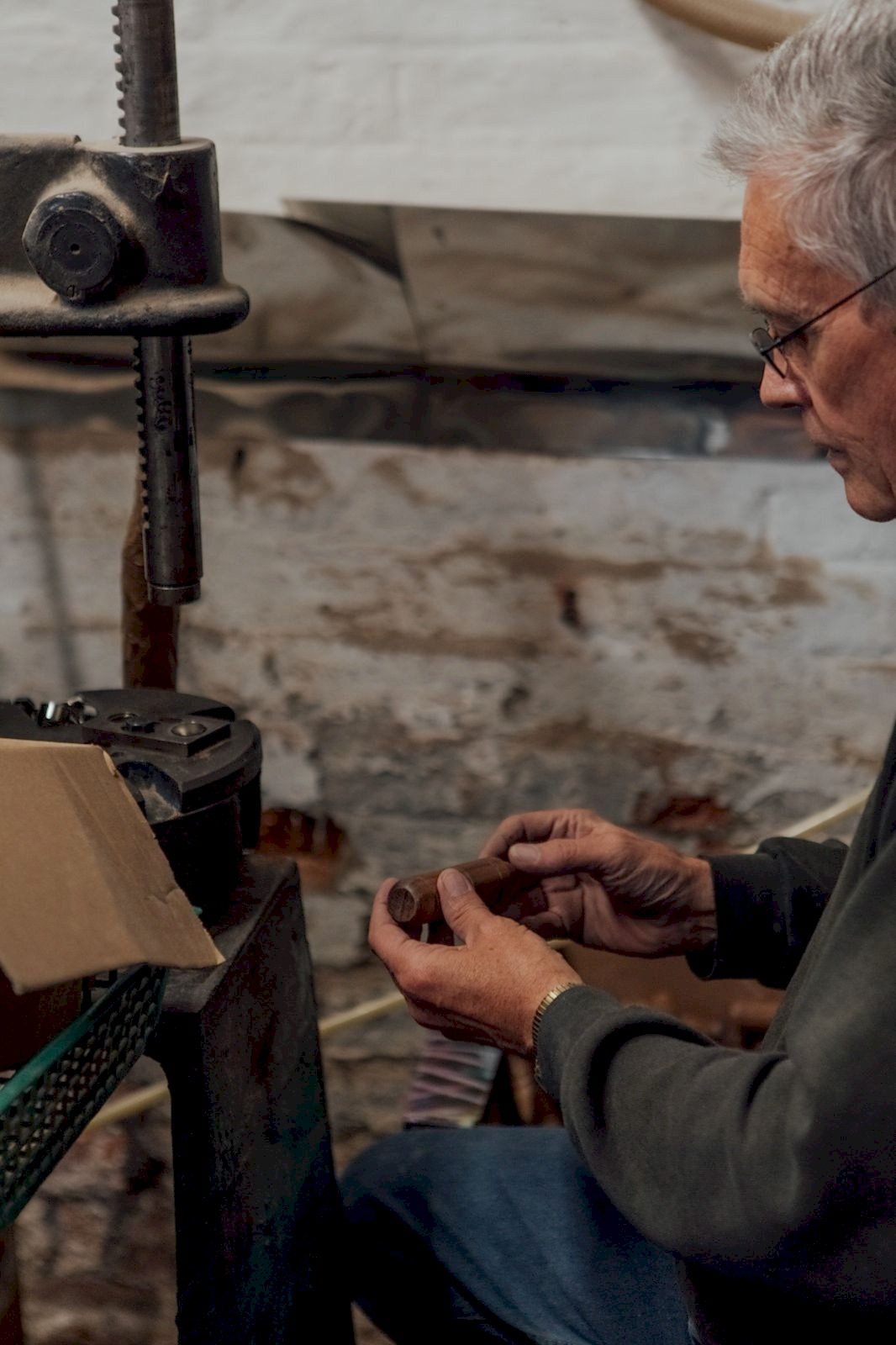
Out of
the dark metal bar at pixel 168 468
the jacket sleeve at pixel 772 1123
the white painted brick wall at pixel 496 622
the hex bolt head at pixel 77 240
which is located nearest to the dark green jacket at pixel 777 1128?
the jacket sleeve at pixel 772 1123

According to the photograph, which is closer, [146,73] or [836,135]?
[836,135]

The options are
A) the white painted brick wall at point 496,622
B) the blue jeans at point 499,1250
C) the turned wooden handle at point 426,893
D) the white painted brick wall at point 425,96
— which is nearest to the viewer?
the turned wooden handle at point 426,893

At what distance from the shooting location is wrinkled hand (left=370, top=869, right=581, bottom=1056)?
94cm

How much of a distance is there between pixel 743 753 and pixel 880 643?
8.1 inches

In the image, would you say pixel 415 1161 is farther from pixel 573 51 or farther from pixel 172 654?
pixel 573 51

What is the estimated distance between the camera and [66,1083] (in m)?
0.76

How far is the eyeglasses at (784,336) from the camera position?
2.62ft

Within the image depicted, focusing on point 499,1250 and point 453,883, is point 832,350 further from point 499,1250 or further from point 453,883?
point 499,1250

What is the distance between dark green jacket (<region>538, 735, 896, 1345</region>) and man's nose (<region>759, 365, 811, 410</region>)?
25cm

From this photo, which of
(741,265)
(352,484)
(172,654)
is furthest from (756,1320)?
(352,484)

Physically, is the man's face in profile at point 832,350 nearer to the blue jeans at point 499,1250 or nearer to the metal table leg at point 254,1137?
the metal table leg at point 254,1137

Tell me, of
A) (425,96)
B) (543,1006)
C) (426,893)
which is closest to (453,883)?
(426,893)

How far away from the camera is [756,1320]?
35.5 inches

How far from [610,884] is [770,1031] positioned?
23 cm
